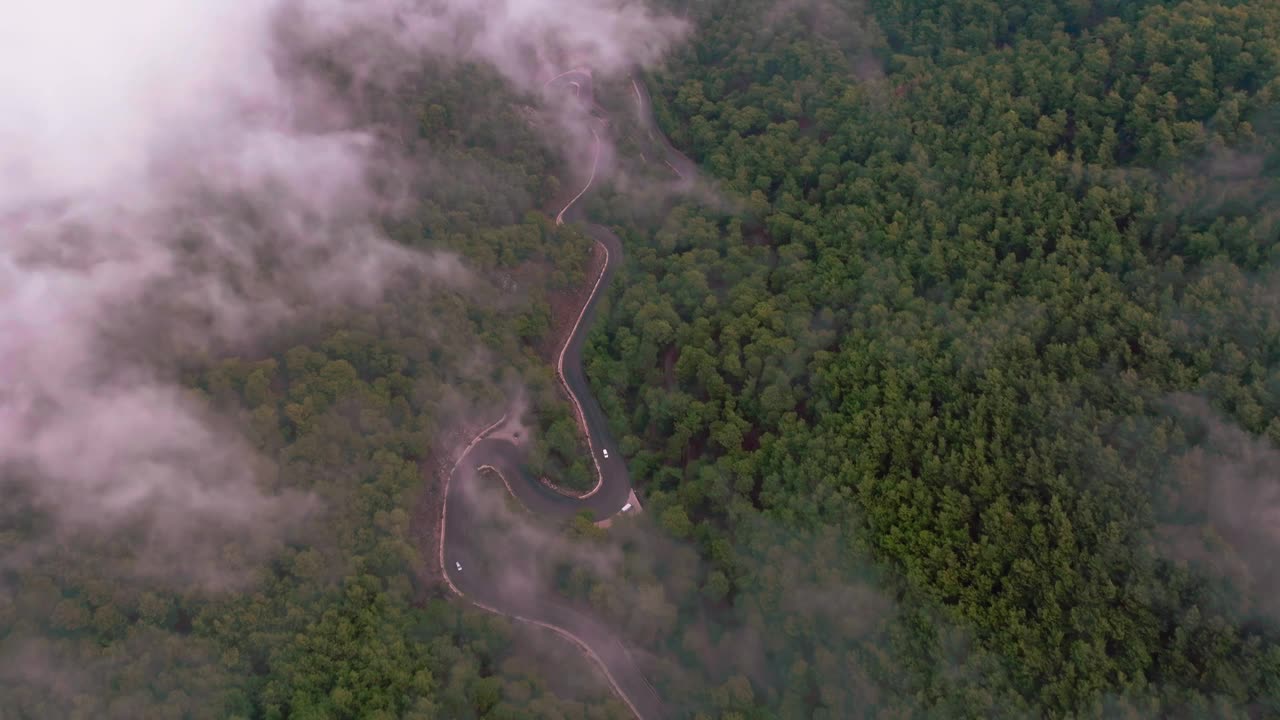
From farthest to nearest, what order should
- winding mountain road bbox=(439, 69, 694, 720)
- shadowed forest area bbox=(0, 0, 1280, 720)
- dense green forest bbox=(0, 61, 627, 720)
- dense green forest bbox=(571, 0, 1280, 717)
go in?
winding mountain road bbox=(439, 69, 694, 720)
dense green forest bbox=(0, 61, 627, 720)
shadowed forest area bbox=(0, 0, 1280, 720)
dense green forest bbox=(571, 0, 1280, 717)

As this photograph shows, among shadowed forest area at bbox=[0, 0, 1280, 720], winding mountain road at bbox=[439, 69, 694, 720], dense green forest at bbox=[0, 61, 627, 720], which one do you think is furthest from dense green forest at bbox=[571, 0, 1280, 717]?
dense green forest at bbox=[0, 61, 627, 720]

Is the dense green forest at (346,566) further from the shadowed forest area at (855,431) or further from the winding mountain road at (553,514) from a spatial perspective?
the winding mountain road at (553,514)

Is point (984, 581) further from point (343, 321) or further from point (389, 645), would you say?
point (343, 321)

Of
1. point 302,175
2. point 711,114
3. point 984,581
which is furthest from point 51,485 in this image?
point 711,114

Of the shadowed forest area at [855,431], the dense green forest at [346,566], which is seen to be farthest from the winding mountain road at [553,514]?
the dense green forest at [346,566]

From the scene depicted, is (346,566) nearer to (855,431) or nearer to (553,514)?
(553,514)

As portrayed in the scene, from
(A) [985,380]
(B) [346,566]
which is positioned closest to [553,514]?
(B) [346,566]

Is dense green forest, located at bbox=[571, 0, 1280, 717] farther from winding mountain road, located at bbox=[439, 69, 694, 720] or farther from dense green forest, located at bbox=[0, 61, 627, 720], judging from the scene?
dense green forest, located at bbox=[0, 61, 627, 720]
